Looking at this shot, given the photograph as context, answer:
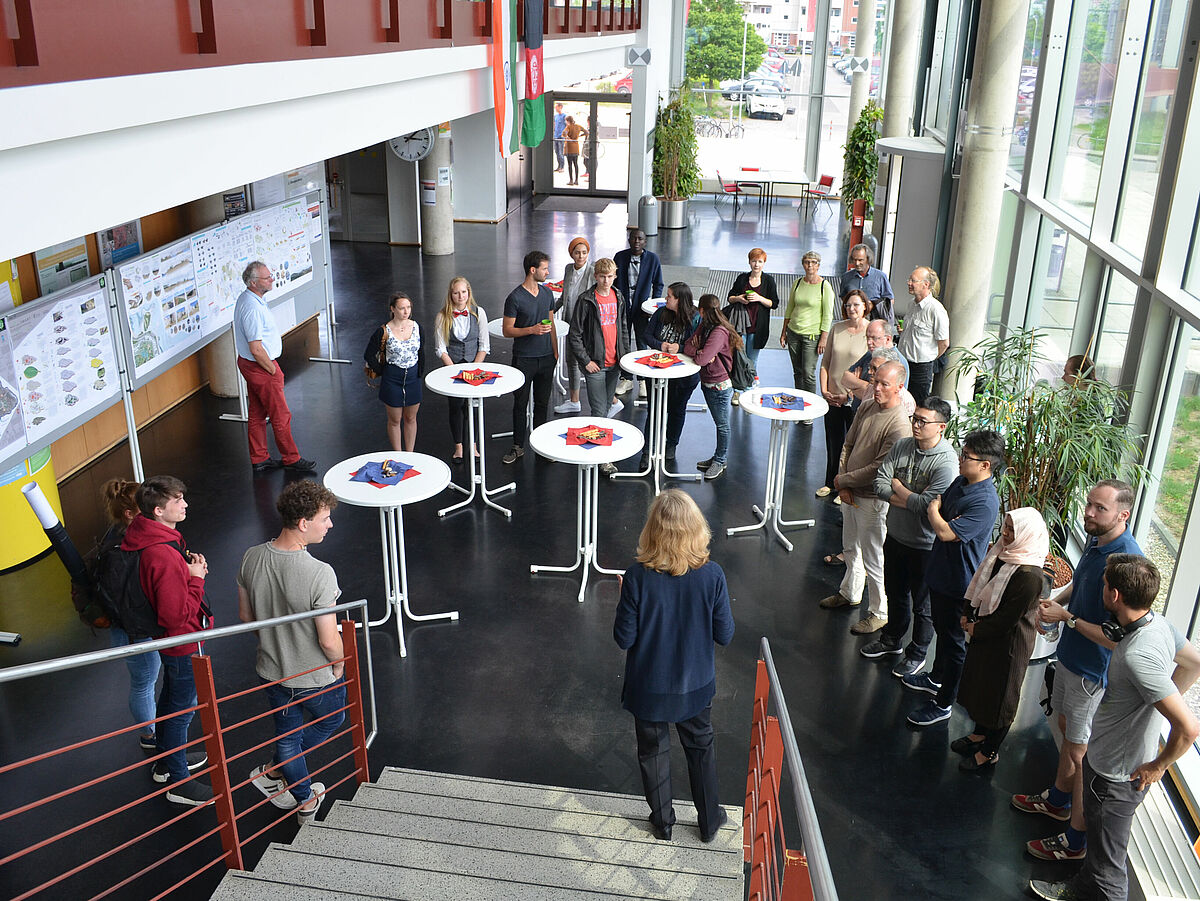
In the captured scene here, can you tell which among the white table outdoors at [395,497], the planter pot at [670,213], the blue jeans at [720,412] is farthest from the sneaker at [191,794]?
the planter pot at [670,213]

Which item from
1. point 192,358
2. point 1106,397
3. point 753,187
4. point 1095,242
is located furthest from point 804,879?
point 753,187

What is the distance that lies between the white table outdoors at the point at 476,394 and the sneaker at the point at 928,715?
Answer: 3238mm

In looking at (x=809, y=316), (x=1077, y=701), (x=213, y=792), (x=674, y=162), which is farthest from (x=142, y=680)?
(x=674, y=162)

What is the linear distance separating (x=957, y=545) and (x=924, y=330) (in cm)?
331

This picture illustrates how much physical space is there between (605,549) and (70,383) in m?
3.64

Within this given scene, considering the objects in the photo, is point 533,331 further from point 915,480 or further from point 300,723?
point 300,723

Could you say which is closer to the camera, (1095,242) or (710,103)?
(1095,242)

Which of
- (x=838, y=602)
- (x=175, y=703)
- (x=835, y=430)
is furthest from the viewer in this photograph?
(x=835, y=430)

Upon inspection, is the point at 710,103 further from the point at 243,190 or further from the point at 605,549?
the point at 605,549

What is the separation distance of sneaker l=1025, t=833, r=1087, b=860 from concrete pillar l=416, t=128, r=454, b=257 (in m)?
13.5

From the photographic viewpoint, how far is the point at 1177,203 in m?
4.82

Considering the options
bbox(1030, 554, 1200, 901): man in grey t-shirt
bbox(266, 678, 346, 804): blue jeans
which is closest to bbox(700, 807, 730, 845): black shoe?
bbox(1030, 554, 1200, 901): man in grey t-shirt

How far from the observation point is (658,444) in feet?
25.8

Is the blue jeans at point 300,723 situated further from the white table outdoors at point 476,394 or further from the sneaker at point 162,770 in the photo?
the white table outdoors at point 476,394
